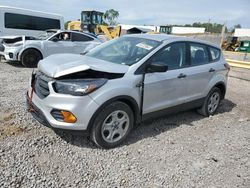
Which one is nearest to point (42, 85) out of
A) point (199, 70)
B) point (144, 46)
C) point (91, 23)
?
point (144, 46)

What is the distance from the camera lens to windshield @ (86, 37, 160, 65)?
3.75 meters

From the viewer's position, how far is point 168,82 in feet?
12.8

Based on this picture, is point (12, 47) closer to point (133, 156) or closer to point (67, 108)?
point (67, 108)

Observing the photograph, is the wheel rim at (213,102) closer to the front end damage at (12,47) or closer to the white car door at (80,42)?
the white car door at (80,42)

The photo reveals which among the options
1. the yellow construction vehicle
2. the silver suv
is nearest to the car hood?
the silver suv

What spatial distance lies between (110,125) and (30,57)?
7.19 meters

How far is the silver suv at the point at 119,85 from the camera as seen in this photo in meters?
3.06

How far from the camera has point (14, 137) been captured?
11.5 ft

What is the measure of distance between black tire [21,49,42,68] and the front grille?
6409 millimetres

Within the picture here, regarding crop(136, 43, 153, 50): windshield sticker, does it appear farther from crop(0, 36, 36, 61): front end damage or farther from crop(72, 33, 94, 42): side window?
crop(72, 33, 94, 42): side window

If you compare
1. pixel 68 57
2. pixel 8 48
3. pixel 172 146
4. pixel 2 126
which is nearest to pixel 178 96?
pixel 172 146

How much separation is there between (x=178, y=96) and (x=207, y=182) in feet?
5.39

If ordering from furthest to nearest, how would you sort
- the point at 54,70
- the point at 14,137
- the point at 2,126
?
1. the point at 2,126
2. the point at 14,137
3. the point at 54,70

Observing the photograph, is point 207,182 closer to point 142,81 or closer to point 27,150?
point 142,81
